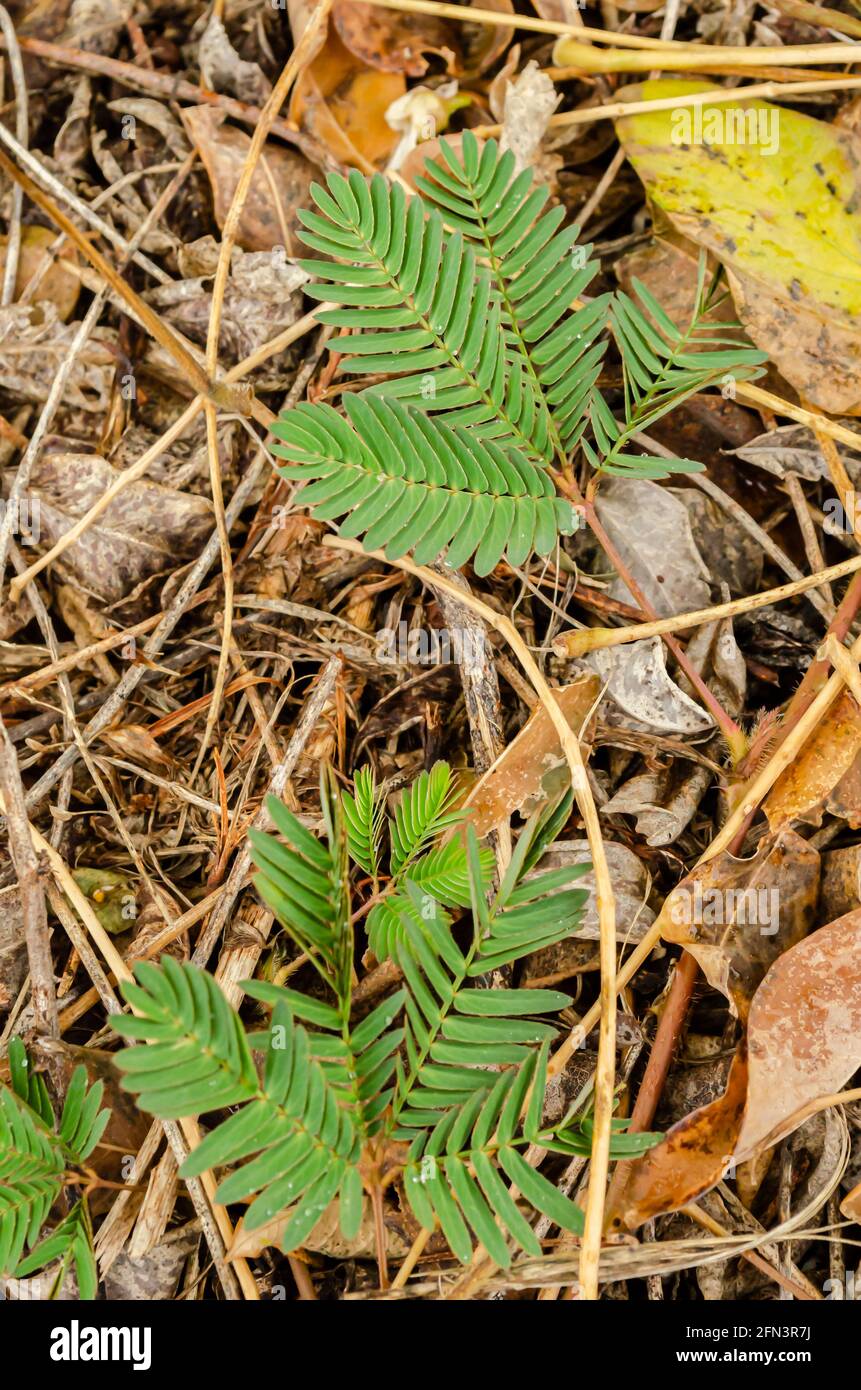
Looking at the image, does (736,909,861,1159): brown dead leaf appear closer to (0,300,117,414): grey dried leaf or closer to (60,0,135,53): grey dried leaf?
(0,300,117,414): grey dried leaf

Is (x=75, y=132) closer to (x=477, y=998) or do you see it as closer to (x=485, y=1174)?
(x=477, y=998)

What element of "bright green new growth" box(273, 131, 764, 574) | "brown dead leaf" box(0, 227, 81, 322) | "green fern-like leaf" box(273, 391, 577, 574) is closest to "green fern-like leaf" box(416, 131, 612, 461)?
"bright green new growth" box(273, 131, 764, 574)

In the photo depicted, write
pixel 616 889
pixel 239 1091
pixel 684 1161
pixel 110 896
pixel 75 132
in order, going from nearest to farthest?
pixel 239 1091 < pixel 684 1161 < pixel 616 889 < pixel 110 896 < pixel 75 132

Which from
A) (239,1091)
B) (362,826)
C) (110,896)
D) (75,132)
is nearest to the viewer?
(239,1091)

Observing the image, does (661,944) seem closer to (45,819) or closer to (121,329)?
(45,819)

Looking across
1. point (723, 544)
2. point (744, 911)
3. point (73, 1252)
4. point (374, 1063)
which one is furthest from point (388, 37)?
point (73, 1252)

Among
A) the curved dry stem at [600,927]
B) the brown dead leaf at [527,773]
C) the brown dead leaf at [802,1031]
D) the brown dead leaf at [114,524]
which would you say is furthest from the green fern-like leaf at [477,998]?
the brown dead leaf at [114,524]

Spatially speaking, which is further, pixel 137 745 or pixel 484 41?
pixel 484 41

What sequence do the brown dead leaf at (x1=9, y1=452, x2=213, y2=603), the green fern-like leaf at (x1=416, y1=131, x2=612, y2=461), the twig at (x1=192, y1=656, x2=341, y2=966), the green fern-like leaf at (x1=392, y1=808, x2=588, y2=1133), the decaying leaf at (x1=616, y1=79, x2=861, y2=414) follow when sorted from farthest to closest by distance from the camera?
the brown dead leaf at (x1=9, y1=452, x2=213, y2=603) < the decaying leaf at (x1=616, y1=79, x2=861, y2=414) < the twig at (x1=192, y1=656, x2=341, y2=966) < the green fern-like leaf at (x1=416, y1=131, x2=612, y2=461) < the green fern-like leaf at (x1=392, y1=808, x2=588, y2=1133)
